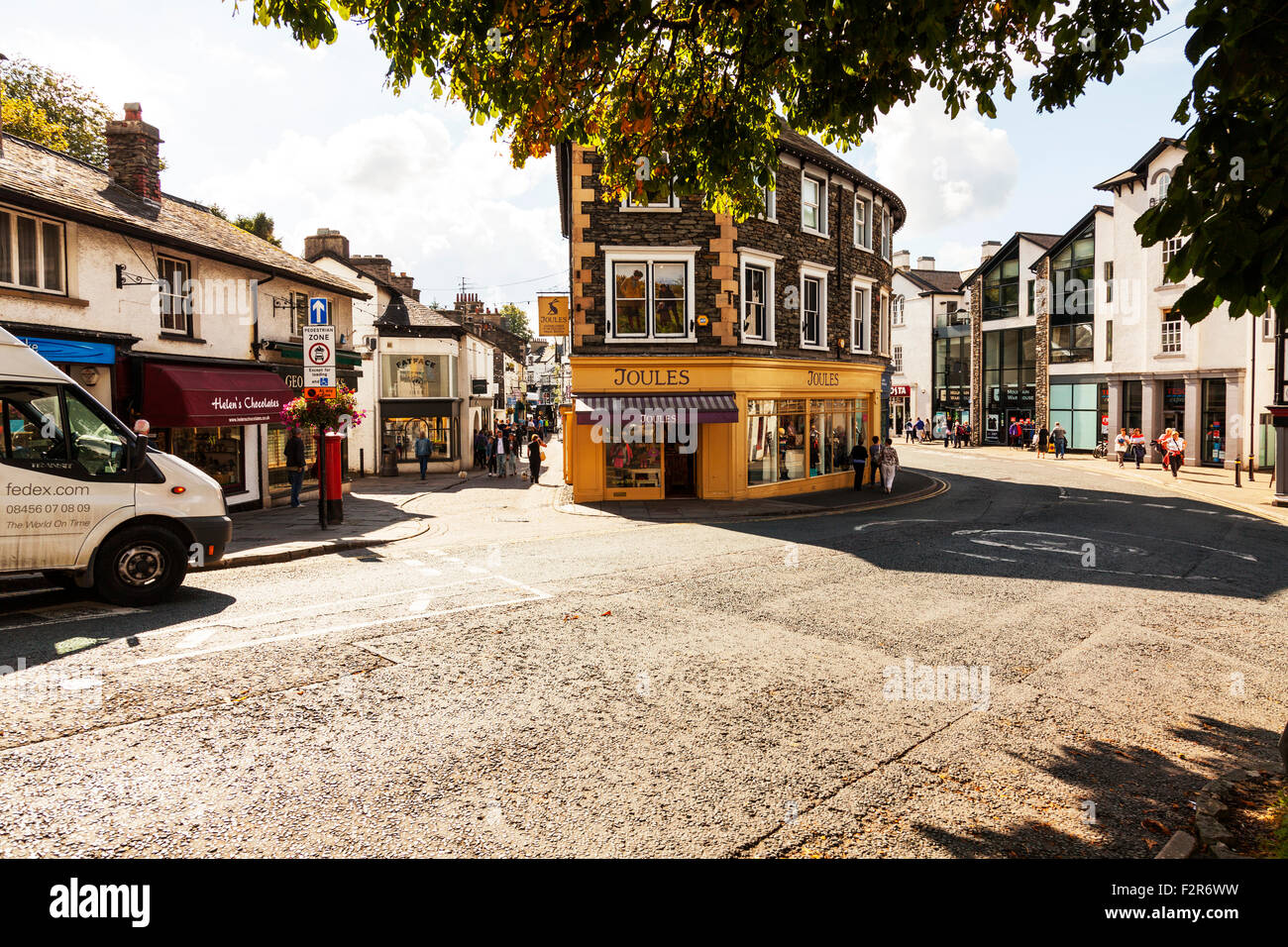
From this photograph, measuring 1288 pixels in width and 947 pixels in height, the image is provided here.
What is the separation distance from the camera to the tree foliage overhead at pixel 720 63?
20.4 ft

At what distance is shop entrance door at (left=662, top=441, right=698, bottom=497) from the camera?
2273cm

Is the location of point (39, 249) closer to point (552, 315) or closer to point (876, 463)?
point (552, 315)

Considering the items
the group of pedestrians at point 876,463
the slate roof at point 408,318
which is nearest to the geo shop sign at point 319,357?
the group of pedestrians at point 876,463

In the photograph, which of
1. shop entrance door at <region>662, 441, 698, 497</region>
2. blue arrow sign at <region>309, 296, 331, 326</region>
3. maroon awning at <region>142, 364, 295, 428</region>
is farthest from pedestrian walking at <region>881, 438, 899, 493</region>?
maroon awning at <region>142, 364, 295, 428</region>

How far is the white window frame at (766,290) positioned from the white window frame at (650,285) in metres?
1.36

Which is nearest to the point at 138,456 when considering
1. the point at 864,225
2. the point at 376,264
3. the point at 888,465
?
the point at 888,465

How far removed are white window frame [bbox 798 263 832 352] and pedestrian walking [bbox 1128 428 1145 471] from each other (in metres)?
16.8

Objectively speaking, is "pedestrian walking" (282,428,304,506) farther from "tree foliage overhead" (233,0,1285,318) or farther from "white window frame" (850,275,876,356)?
"white window frame" (850,275,876,356)

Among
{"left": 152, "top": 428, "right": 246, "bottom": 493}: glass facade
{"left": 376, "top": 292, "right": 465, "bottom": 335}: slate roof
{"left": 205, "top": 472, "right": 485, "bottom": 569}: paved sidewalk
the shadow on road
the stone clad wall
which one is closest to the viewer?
the shadow on road

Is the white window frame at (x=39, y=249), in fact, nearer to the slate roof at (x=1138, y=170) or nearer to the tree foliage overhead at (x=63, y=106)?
the tree foliage overhead at (x=63, y=106)

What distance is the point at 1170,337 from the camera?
34469 millimetres

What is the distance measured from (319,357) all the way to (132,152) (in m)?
8.48
